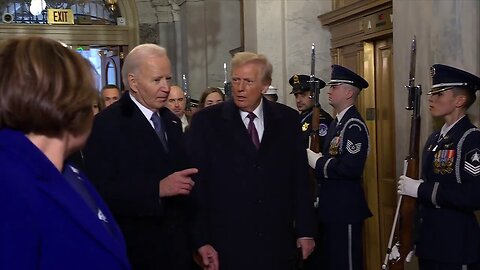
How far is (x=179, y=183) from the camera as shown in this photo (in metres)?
2.81

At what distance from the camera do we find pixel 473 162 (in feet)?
10.8

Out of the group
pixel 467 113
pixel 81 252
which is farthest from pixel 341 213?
pixel 81 252

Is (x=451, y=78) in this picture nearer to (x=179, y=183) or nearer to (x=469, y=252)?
(x=469, y=252)

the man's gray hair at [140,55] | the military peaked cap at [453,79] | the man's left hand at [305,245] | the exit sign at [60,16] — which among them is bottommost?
the man's left hand at [305,245]

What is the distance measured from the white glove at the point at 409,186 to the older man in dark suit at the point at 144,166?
3.69 feet

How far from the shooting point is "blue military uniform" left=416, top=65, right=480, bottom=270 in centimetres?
330

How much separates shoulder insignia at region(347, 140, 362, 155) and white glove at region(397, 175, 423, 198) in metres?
0.77

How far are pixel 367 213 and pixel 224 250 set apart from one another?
1455mm

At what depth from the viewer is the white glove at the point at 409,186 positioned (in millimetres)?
3507

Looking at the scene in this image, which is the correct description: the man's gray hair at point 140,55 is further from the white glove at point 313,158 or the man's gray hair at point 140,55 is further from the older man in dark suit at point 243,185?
the white glove at point 313,158

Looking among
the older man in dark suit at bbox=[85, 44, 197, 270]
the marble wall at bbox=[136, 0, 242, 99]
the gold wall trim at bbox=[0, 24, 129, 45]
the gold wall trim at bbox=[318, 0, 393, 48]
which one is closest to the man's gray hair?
the older man in dark suit at bbox=[85, 44, 197, 270]

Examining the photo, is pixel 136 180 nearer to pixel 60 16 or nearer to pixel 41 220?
pixel 41 220

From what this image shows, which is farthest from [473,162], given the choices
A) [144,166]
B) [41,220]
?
[41,220]

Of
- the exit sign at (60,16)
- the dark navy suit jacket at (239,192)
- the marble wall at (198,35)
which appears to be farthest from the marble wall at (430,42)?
the exit sign at (60,16)
